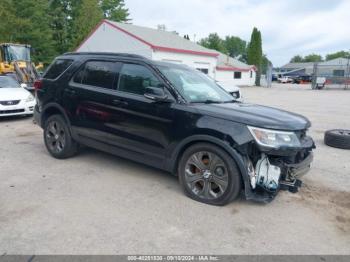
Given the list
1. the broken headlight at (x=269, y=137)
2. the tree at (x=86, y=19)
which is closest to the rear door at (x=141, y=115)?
the broken headlight at (x=269, y=137)

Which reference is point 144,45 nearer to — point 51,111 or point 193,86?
point 51,111

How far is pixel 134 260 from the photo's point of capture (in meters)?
2.99

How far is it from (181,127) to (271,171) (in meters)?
1.27

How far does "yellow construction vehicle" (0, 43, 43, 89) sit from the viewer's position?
1710 cm

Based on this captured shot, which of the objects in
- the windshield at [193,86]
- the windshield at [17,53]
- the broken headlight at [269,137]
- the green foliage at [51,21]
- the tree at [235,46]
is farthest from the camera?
the tree at [235,46]

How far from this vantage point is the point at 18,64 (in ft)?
57.7

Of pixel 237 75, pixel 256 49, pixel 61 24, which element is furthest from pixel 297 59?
pixel 61 24

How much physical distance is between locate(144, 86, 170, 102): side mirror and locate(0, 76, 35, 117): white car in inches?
285

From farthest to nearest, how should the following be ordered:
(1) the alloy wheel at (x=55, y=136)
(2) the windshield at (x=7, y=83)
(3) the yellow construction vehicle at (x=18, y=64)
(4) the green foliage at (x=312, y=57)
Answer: (4) the green foliage at (x=312, y=57) < (3) the yellow construction vehicle at (x=18, y=64) < (2) the windshield at (x=7, y=83) < (1) the alloy wheel at (x=55, y=136)

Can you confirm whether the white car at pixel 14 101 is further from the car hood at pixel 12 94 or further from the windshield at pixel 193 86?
the windshield at pixel 193 86

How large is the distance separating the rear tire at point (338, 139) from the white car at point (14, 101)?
879 centimetres

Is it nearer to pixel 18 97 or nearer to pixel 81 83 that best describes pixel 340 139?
pixel 81 83

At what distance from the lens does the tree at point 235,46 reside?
357 feet

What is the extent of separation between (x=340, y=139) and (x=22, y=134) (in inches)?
302
